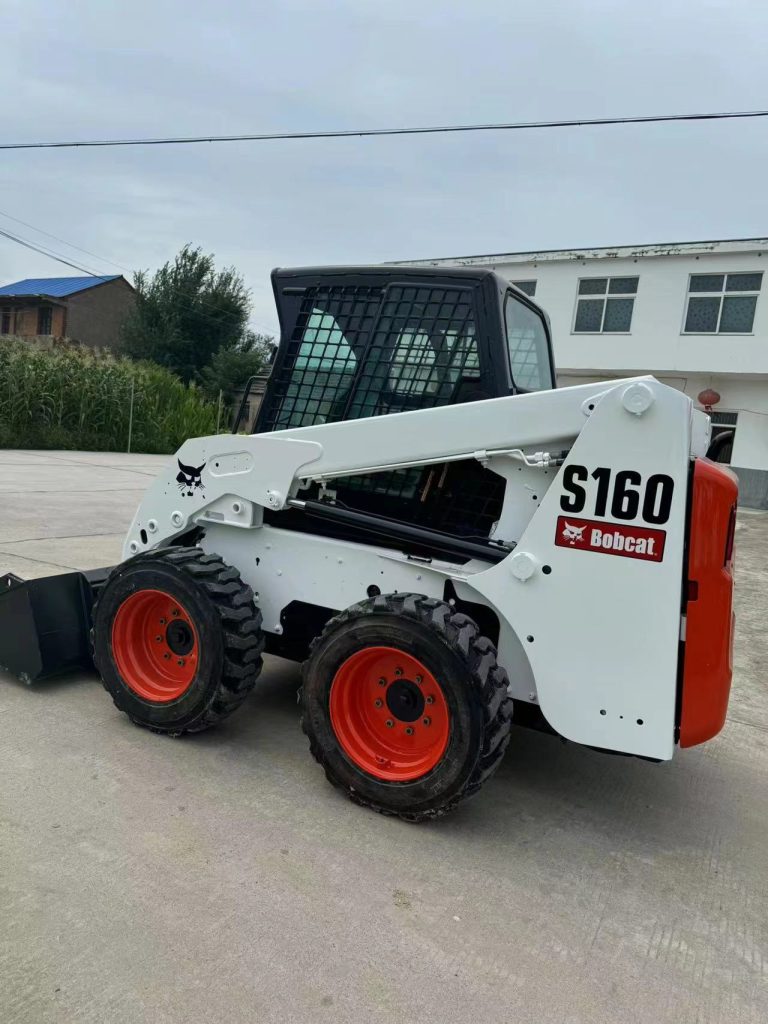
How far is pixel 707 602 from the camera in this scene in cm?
275

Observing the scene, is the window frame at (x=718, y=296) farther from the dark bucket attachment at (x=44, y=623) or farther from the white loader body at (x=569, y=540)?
the dark bucket attachment at (x=44, y=623)

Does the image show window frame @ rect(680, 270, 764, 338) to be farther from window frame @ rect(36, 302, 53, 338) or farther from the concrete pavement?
window frame @ rect(36, 302, 53, 338)

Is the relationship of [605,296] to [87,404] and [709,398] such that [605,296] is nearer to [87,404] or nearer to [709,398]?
[709,398]

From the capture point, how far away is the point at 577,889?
2730mm

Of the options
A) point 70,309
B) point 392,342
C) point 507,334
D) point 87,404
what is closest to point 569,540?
point 507,334

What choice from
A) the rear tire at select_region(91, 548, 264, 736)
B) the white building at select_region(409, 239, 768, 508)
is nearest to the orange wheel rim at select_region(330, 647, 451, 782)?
the rear tire at select_region(91, 548, 264, 736)

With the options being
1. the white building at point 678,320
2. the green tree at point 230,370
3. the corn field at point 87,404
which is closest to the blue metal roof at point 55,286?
the green tree at point 230,370

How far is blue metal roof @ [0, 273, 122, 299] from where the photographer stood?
41119 mm

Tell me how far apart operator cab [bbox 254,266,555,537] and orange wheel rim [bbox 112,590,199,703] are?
733 mm

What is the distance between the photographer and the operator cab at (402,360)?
130 inches

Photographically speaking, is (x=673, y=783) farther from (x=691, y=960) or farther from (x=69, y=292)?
(x=69, y=292)

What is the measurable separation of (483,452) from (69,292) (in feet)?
140

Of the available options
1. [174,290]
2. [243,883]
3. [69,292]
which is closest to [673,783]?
[243,883]

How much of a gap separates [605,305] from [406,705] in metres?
20.2
